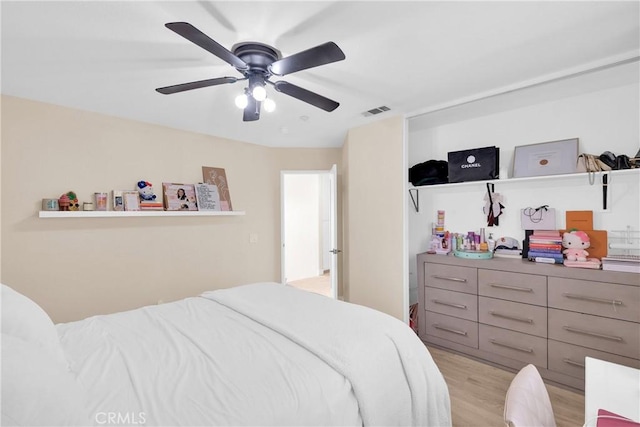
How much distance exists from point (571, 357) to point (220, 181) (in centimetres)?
378

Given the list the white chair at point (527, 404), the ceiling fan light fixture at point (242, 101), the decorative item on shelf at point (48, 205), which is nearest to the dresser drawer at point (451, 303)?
the white chair at point (527, 404)

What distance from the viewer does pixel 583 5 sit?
1436 mm

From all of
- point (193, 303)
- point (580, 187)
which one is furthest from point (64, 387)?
point (580, 187)

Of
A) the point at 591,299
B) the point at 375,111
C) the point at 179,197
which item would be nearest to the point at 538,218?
the point at 591,299

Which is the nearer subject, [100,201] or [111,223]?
[100,201]

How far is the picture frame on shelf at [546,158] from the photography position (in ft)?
8.11

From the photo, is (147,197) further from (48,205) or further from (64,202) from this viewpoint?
(48,205)

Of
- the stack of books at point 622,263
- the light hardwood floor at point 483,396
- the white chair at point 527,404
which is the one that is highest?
the stack of books at point 622,263

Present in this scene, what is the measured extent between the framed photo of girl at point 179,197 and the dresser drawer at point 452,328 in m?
2.85

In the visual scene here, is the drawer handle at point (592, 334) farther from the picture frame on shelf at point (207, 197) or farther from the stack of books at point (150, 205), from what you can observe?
the stack of books at point (150, 205)

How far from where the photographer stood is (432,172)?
3.15m

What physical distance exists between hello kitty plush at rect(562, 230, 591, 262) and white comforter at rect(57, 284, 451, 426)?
5.57ft

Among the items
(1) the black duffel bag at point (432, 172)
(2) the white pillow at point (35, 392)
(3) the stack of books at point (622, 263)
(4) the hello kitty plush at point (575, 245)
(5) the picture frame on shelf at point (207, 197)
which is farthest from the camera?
(5) the picture frame on shelf at point (207, 197)

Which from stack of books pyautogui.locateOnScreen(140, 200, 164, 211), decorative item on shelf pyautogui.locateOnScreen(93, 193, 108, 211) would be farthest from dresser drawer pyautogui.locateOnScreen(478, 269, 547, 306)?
decorative item on shelf pyautogui.locateOnScreen(93, 193, 108, 211)
